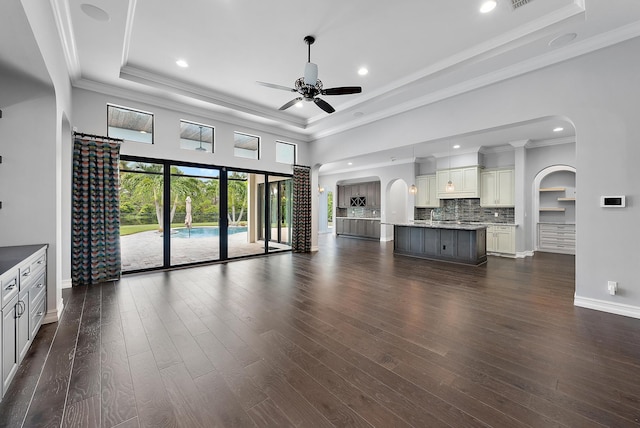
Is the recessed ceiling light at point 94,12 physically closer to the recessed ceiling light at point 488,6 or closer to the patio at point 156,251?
the patio at point 156,251

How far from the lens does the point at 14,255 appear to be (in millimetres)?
2307

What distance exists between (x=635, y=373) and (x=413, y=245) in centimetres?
499

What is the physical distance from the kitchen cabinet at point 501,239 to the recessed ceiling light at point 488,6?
5921 millimetres

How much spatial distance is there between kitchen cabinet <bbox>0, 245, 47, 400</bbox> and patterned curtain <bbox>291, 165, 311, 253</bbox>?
5.22m

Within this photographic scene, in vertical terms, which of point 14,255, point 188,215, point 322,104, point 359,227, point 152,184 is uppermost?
point 322,104

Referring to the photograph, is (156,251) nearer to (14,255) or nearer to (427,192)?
(14,255)

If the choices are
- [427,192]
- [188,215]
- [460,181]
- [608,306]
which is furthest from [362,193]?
[608,306]

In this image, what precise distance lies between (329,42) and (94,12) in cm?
266

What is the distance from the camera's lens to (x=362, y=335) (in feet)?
8.55

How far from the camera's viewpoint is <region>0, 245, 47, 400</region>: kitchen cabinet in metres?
1.79

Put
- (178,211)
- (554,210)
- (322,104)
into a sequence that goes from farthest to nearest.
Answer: (554,210) < (178,211) < (322,104)

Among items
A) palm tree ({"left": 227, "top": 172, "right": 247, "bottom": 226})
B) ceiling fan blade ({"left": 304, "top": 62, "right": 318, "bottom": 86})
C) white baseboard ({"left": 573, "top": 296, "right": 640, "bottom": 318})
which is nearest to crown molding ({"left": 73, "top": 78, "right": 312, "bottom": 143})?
palm tree ({"left": 227, "top": 172, "right": 247, "bottom": 226})

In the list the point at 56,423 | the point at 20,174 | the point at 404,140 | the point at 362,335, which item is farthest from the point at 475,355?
the point at 20,174

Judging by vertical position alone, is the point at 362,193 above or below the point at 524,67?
below
